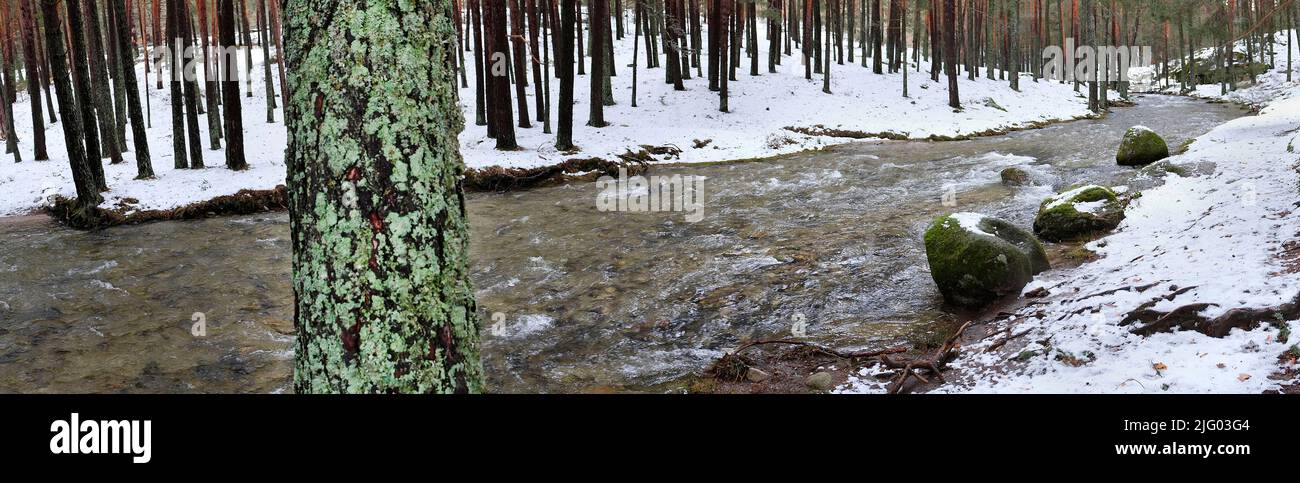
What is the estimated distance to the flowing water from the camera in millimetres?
6695

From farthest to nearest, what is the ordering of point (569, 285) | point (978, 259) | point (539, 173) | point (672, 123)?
point (672, 123) < point (539, 173) < point (569, 285) < point (978, 259)

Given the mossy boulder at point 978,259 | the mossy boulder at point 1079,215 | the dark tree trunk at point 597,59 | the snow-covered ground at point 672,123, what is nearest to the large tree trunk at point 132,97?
the snow-covered ground at point 672,123

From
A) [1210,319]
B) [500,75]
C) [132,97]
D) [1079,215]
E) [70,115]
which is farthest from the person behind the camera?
[500,75]

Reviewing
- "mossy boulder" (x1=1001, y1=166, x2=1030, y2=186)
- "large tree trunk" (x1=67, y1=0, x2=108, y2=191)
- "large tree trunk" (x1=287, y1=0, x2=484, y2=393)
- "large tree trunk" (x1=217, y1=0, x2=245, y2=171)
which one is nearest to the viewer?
"large tree trunk" (x1=287, y1=0, x2=484, y2=393)

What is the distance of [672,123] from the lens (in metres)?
24.0

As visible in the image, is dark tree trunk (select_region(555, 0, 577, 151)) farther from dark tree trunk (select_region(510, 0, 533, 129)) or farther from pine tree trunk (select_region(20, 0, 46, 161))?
pine tree trunk (select_region(20, 0, 46, 161))

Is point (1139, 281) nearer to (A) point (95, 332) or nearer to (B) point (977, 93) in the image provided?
(A) point (95, 332)

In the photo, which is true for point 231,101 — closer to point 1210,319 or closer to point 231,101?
point 231,101

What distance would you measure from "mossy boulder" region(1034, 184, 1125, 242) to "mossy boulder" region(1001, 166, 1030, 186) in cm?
434

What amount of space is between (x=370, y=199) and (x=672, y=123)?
72.2 ft

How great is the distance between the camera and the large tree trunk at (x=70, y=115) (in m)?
13.0

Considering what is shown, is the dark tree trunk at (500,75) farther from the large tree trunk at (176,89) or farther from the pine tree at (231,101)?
the large tree trunk at (176,89)

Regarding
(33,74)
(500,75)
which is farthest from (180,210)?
(33,74)

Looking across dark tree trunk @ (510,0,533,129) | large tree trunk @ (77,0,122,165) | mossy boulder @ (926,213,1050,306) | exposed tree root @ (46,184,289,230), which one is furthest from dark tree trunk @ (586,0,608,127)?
mossy boulder @ (926,213,1050,306)
